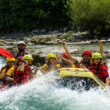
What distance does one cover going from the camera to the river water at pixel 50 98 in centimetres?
424

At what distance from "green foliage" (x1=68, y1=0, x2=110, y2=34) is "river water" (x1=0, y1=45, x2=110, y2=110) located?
18.5 meters

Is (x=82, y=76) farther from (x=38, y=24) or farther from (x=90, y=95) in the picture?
(x=38, y=24)

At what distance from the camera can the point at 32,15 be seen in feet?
→ 125

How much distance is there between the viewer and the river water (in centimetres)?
424

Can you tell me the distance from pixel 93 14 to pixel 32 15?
17648 mm

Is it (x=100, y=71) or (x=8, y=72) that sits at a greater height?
(x=8, y=72)

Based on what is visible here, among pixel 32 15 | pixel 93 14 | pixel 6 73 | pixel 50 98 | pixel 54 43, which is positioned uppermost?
pixel 32 15

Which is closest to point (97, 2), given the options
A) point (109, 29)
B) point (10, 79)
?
point (109, 29)

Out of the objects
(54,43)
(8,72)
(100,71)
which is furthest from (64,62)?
(54,43)

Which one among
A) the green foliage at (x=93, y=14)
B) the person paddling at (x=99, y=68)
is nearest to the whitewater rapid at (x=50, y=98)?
the person paddling at (x=99, y=68)

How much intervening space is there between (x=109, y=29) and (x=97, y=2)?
3222 mm

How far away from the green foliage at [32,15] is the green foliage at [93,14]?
11873mm

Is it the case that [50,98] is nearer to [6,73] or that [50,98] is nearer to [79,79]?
[79,79]

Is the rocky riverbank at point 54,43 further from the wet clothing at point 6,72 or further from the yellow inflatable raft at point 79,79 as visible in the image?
the yellow inflatable raft at point 79,79
